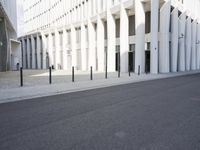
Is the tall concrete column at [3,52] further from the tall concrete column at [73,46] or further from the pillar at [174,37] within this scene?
the pillar at [174,37]

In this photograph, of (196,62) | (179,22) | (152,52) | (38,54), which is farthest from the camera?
(38,54)

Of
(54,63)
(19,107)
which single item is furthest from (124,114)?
(54,63)

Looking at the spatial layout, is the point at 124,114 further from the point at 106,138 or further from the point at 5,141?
the point at 5,141

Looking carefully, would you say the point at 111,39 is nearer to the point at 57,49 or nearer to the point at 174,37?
the point at 174,37

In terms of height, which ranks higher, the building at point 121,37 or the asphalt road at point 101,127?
the building at point 121,37

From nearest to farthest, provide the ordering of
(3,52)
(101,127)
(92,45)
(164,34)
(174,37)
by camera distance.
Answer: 1. (101,127)
2. (164,34)
3. (174,37)
4. (3,52)
5. (92,45)

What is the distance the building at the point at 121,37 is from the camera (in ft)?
87.6

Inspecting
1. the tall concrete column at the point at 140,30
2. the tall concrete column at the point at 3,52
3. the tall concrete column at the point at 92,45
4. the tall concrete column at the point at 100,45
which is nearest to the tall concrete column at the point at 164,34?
the tall concrete column at the point at 140,30

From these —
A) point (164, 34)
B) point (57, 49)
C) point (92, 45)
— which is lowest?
point (92, 45)

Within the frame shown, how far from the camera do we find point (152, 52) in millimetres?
25625

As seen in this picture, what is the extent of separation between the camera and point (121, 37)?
29.5 meters

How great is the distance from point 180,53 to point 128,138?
32427 mm

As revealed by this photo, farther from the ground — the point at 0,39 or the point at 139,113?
the point at 0,39

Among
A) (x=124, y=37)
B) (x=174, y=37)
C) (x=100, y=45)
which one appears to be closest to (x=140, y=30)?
(x=124, y=37)
